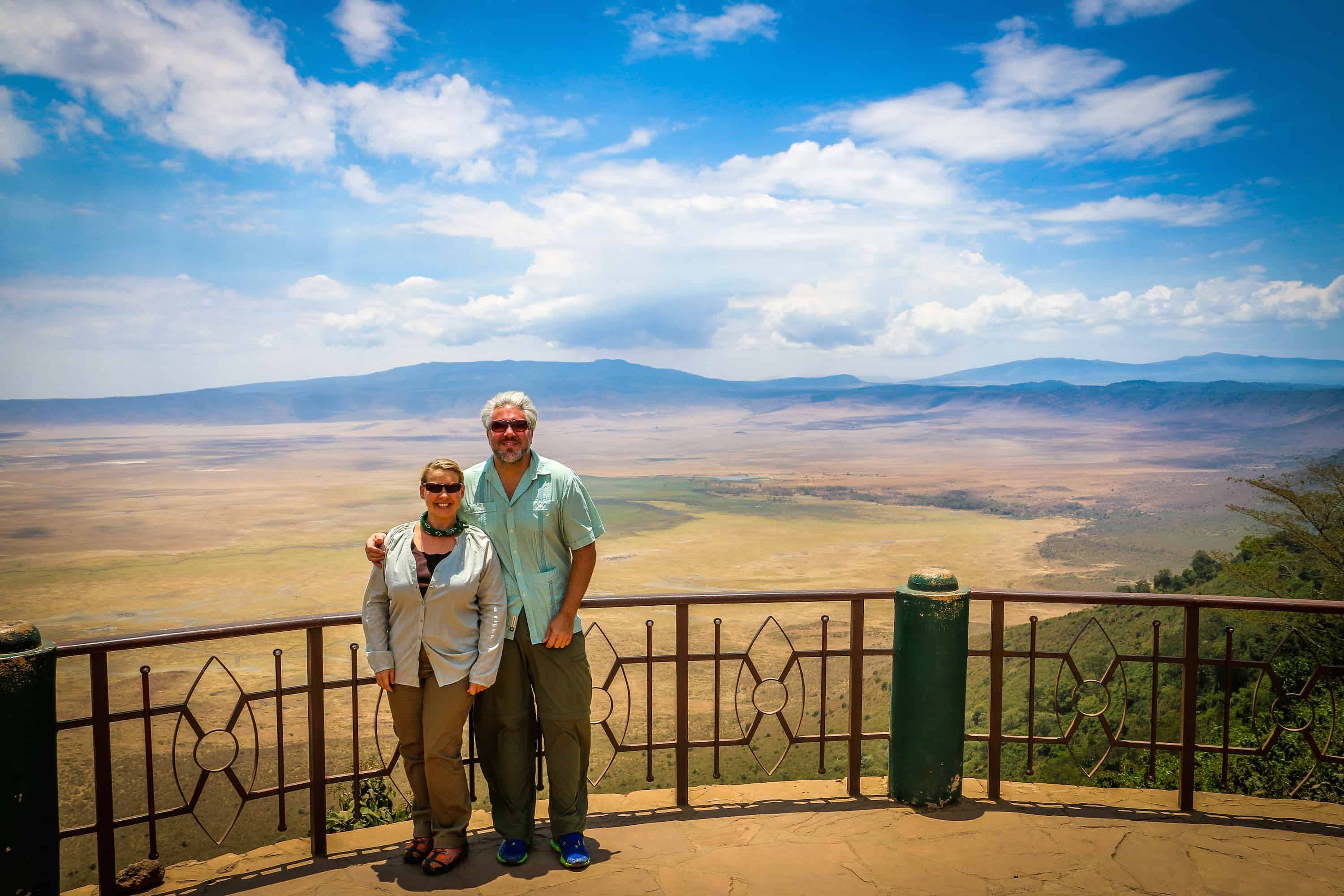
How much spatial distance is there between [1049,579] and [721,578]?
956 inches

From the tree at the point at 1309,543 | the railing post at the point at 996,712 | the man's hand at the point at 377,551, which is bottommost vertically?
the tree at the point at 1309,543

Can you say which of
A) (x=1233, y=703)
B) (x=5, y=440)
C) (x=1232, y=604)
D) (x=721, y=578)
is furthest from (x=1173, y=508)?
(x=5, y=440)

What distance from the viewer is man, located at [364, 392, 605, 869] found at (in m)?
3.54

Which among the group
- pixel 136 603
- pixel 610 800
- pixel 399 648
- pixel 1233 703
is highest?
pixel 399 648

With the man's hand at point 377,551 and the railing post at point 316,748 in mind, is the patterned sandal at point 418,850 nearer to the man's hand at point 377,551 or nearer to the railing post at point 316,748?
the railing post at point 316,748

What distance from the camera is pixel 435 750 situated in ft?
11.3

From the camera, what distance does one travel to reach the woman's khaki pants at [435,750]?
343 centimetres

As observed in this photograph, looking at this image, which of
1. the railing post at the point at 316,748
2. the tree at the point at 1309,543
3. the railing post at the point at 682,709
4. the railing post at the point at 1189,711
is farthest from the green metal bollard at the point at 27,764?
the tree at the point at 1309,543

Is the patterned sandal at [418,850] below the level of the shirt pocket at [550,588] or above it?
below

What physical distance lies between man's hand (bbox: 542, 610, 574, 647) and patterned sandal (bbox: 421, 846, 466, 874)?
936 millimetres

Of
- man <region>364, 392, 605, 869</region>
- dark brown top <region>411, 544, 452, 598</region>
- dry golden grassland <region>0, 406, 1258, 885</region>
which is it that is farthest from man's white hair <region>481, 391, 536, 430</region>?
dry golden grassland <region>0, 406, 1258, 885</region>

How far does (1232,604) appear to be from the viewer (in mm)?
3969

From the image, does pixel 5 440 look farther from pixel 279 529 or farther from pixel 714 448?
pixel 714 448

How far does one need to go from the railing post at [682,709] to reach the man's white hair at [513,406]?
3.60 ft
